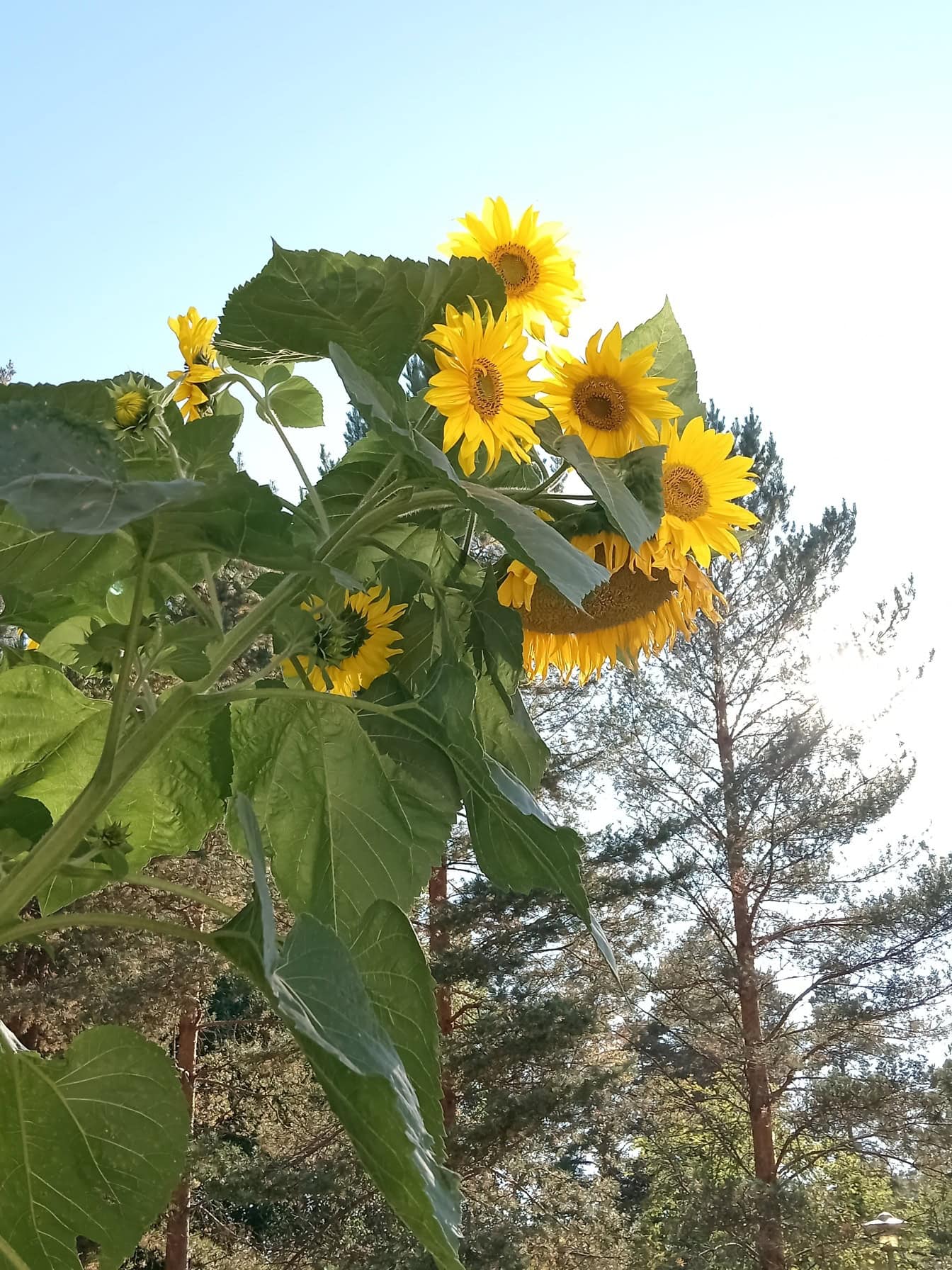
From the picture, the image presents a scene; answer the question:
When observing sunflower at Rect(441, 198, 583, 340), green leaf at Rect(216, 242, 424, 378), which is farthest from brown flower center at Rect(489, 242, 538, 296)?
green leaf at Rect(216, 242, 424, 378)

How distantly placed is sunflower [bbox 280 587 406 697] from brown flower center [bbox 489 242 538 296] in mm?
133

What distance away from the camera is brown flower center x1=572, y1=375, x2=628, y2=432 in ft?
1.35

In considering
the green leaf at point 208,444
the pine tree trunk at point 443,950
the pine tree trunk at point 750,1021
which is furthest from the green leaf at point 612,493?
the pine tree trunk at point 750,1021

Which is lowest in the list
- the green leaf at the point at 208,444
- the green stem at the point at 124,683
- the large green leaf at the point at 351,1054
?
the large green leaf at the point at 351,1054

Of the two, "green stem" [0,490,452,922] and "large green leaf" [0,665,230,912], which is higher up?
"large green leaf" [0,665,230,912]

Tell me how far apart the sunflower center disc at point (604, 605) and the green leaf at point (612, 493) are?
9 centimetres

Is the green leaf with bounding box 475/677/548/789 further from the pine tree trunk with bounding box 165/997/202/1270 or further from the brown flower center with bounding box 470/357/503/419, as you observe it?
the pine tree trunk with bounding box 165/997/202/1270

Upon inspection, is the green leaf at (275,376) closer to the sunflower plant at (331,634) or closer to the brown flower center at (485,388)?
the sunflower plant at (331,634)

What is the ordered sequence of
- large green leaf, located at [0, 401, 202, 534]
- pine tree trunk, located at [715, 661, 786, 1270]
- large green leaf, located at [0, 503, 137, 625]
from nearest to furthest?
1. large green leaf, located at [0, 401, 202, 534]
2. large green leaf, located at [0, 503, 137, 625]
3. pine tree trunk, located at [715, 661, 786, 1270]

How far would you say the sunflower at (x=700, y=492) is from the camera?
43cm

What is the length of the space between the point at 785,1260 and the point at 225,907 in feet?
22.5

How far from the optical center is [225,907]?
349mm

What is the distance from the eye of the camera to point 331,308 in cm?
35

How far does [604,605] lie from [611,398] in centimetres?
11
